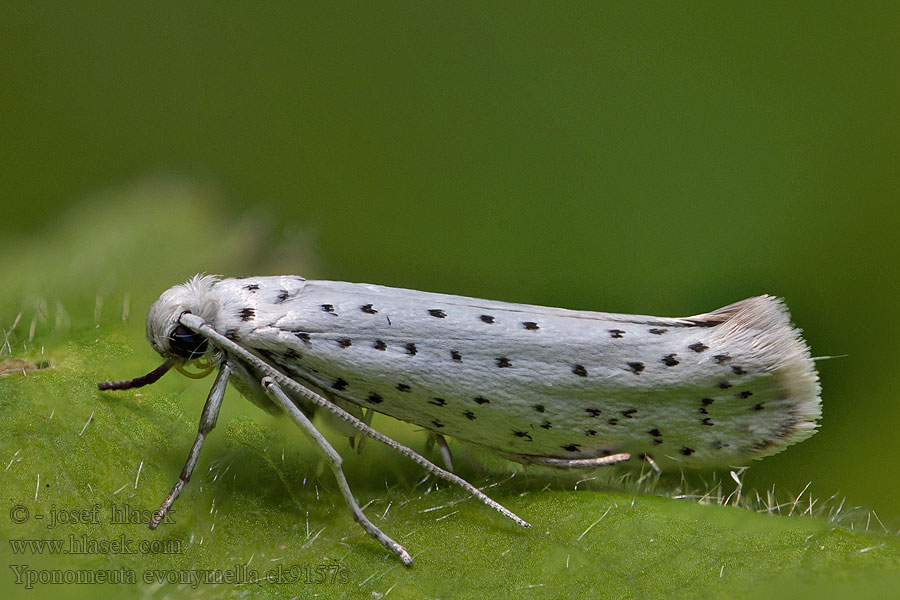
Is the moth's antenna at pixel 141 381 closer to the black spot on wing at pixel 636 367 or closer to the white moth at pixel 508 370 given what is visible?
the white moth at pixel 508 370

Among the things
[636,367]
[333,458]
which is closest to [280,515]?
[333,458]

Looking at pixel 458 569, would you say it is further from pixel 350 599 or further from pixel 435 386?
pixel 435 386

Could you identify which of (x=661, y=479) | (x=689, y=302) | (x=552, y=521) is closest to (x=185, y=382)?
(x=552, y=521)

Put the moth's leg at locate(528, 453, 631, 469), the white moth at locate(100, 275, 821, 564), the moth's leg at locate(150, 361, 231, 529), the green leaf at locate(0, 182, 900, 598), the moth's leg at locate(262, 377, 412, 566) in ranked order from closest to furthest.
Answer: the green leaf at locate(0, 182, 900, 598), the moth's leg at locate(262, 377, 412, 566), the moth's leg at locate(150, 361, 231, 529), the white moth at locate(100, 275, 821, 564), the moth's leg at locate(528, 453, 631, 469)

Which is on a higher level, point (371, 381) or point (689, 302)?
point (689, 302)

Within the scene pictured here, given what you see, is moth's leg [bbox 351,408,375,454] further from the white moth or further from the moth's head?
the moth's head

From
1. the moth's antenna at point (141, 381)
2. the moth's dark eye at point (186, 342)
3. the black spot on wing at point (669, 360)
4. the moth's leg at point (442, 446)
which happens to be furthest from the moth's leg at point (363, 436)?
the black spot on wing at point (669, 360)

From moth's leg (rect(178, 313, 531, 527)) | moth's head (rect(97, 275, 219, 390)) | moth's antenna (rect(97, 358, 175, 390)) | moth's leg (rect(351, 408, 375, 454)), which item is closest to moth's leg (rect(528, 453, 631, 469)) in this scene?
moth's leg (rect(178, 313, 531, 527))
